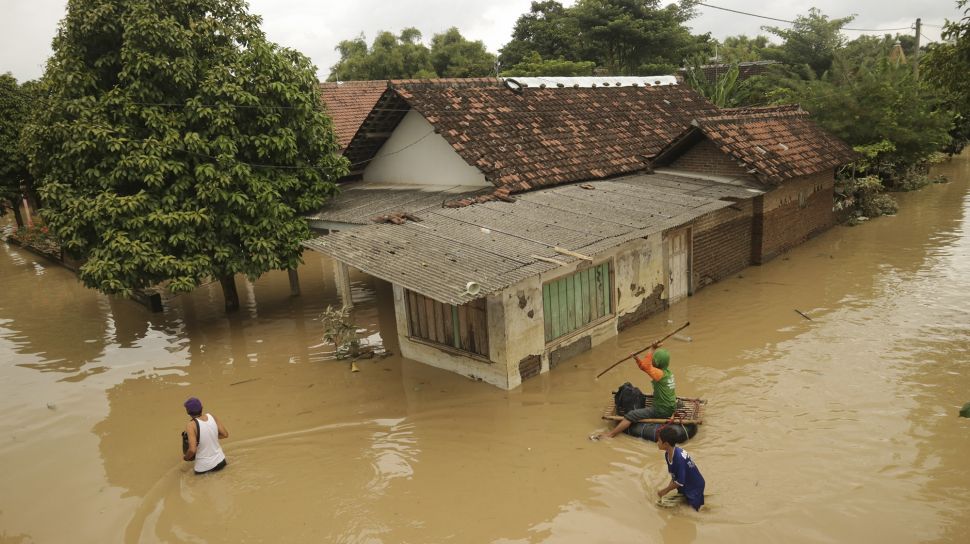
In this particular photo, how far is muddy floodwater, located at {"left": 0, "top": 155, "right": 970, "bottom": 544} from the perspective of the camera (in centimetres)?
630

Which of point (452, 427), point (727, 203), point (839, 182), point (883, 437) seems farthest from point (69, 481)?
point (839, 182)

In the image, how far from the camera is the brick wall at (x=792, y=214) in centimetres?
1499

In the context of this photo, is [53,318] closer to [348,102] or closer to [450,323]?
[450,323]

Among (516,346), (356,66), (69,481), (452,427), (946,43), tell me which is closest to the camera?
(69,481)

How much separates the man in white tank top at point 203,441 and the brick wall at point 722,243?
9.87 m

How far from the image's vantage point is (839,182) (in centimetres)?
1989

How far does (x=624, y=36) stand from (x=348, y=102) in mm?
20627

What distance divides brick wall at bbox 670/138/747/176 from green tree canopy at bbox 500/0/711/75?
19833 mm

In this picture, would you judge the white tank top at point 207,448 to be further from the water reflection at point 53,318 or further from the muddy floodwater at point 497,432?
the water reflection at point 53,318

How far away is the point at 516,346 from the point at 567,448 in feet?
6.46

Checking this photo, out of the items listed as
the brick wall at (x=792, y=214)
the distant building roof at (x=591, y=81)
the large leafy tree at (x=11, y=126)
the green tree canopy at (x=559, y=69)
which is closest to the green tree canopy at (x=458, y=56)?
the green tree canopy at (x=559, y=69)

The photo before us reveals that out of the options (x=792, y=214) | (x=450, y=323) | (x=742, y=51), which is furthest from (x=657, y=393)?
(x=742, y=51)

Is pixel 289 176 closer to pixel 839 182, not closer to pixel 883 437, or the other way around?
pixel 883 437

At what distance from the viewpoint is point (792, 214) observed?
1622 cm
